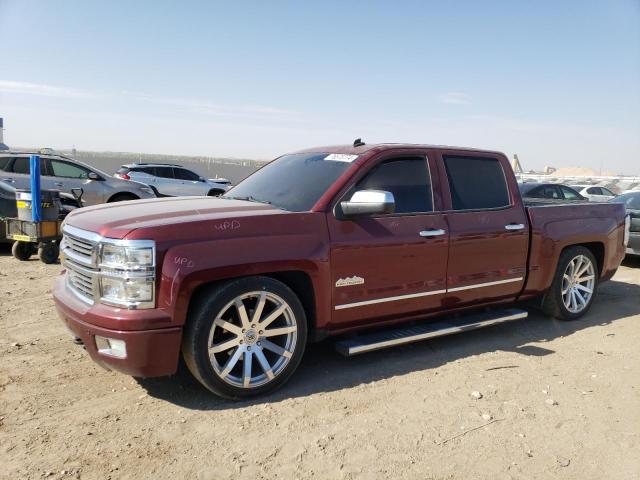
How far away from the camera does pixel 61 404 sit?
3434mm

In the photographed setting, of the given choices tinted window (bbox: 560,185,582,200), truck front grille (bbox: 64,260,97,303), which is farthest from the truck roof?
tinted window (bbox: 560,185,582,200)

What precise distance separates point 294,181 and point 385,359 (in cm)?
173

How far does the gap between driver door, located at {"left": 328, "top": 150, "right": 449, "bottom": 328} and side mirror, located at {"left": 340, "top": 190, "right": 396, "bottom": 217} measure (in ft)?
0.37

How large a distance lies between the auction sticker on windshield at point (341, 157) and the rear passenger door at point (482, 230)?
0.90 m

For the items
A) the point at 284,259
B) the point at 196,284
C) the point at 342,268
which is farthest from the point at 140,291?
the point at 342,268

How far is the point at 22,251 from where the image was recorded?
8234 mm

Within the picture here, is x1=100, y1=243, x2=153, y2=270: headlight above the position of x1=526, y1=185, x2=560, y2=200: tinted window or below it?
below

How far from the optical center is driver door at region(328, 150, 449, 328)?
3.87m

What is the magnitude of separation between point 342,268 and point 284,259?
20.0 inches

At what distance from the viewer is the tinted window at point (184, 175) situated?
19.7 meters

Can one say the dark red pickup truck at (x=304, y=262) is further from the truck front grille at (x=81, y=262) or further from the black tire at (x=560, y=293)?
the black tire at (x=560, y=293)

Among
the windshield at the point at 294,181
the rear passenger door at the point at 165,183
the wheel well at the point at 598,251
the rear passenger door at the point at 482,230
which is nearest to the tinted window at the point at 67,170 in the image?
the rear passenger door at the point at 165,183

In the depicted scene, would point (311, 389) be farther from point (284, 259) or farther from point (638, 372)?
point (638, 372)

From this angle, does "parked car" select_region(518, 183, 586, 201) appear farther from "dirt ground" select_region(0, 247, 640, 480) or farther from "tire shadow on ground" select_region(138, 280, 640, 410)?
"dirt ground" select_region(0, 247, 640, 480)
